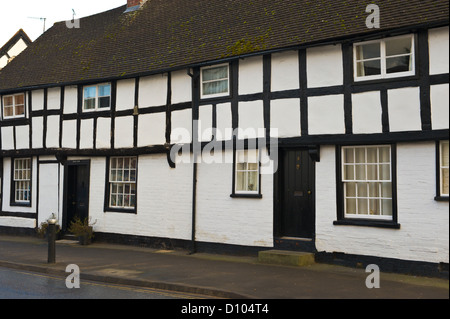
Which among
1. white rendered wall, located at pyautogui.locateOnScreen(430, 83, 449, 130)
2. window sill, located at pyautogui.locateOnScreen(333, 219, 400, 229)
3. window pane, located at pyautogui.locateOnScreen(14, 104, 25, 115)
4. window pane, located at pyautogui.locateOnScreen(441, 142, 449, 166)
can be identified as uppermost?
window pane, located at pyautogui.locateOnScreen(14, 104, 25, 115)

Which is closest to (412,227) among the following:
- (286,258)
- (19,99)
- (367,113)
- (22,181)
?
(367,113)

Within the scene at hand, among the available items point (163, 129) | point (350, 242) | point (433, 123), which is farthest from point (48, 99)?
point (433, 123)

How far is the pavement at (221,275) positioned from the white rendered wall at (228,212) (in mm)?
554

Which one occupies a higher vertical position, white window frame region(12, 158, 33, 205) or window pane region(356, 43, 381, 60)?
window pane region(356, 43, 381, 60)

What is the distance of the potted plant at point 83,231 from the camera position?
633 inches

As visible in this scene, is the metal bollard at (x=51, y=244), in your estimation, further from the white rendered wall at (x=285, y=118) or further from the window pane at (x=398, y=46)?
the window pane at (x=398, y=46)

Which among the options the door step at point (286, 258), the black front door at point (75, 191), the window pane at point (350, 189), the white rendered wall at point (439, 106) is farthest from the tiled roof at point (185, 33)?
the door step at point (286, 258)

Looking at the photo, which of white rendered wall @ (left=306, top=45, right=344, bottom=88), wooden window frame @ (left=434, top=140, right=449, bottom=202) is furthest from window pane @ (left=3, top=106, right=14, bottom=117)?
wooden window frame @ (left=434, top=140, right=449, bottom=202)

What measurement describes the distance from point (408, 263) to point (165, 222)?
6948 millimetres

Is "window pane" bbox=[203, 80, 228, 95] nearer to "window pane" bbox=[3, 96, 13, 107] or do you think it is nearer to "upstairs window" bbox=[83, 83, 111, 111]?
"upstairs window" bbox=[83, 83, 111, 111]

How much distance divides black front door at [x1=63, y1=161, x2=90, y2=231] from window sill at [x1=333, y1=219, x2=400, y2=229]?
29.5ft

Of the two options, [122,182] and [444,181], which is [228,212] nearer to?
[122,182]

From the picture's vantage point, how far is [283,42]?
41.4 feet

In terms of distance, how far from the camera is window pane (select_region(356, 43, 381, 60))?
37.6ft
